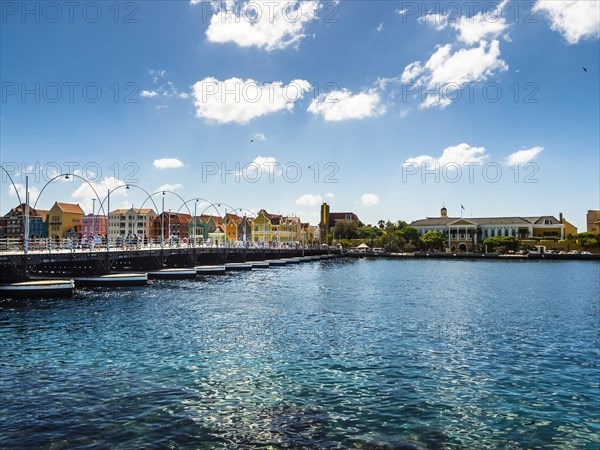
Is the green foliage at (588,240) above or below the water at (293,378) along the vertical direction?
above

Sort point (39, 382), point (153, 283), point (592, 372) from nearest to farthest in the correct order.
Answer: point (39, 382)
point (592, 372)
point (153, 283)

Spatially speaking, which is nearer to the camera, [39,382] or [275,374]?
[39,382]

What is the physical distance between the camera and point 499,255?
19462 centimetres

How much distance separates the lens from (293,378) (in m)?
21.8

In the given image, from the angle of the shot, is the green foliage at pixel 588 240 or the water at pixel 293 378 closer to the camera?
the water at pixel 293 378

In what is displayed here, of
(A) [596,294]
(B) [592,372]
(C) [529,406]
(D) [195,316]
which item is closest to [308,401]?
(C) [529,406]

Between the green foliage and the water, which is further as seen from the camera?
the green foliage

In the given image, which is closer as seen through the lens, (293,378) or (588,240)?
(293,378)

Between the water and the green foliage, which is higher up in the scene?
the green foliage

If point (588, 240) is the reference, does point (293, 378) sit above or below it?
below

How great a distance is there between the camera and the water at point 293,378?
51.5 ft

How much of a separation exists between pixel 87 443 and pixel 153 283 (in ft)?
179

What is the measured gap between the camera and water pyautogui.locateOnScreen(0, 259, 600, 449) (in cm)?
1571

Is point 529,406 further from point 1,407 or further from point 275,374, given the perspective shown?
point 1,407
